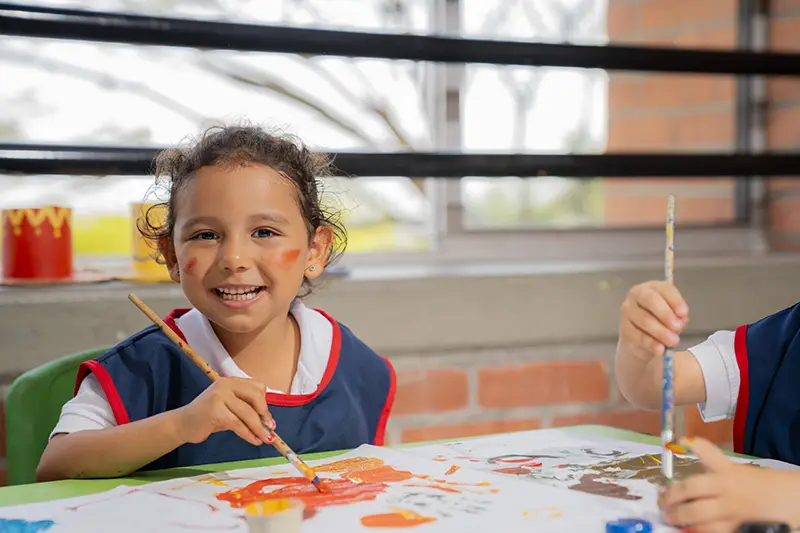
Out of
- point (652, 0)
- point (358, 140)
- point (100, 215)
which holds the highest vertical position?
point (652, 0)

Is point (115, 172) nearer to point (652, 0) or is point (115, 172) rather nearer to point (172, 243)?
point (172, 243)

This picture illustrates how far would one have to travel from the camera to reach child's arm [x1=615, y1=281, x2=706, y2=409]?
81 centimetres

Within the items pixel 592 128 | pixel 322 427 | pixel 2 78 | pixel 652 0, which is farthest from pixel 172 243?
pixel 652 0

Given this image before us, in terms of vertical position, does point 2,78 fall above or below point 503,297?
above

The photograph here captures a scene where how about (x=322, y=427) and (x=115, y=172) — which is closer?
(x=322, y=427)

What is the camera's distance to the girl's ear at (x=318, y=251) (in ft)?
3.66

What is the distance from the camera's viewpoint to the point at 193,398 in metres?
1.01

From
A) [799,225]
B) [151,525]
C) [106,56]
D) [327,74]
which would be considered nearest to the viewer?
[151,525]

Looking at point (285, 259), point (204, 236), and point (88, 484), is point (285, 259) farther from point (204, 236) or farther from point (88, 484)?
point (88, 484)

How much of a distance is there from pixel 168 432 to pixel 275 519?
0.98 ft

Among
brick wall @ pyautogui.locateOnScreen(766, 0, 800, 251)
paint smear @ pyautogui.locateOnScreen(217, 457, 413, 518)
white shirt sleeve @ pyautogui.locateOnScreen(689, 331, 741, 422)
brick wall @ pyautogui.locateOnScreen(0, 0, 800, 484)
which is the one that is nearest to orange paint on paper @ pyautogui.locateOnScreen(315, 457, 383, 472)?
paint smear @ pyautogui.locateOnScreen(217, 457, 413, 518)

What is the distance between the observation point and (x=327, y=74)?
1.67m

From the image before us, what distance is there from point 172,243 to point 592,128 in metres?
1.06

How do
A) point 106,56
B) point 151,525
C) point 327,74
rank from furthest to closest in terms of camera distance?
point 327,74, point 106,56, point 151,525
